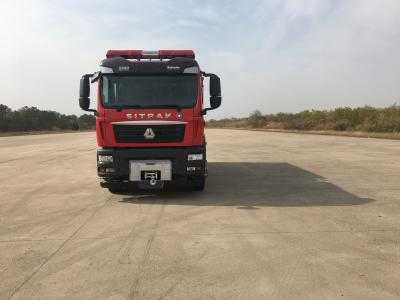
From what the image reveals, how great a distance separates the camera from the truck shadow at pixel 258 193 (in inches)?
298

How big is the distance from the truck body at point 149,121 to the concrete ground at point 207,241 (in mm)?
622

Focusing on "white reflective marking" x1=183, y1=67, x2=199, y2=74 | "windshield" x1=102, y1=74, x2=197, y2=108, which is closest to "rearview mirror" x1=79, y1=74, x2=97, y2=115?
"windshield" x1=102, y1=74, x2=197, y2=108

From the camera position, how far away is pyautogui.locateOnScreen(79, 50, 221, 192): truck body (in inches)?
302

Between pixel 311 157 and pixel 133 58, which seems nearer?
pixel 133 58

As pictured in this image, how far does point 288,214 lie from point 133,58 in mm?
4616

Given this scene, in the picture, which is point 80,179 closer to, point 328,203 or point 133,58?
point 133,58

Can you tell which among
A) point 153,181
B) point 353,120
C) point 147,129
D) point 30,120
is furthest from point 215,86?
point 30,120

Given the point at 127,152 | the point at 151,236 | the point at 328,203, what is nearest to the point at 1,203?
the point at 127,152

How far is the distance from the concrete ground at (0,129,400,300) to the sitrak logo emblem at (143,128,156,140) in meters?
1.30

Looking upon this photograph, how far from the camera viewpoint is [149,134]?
7.67 metres

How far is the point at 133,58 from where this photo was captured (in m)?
8.38

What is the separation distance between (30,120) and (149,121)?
6995 cm

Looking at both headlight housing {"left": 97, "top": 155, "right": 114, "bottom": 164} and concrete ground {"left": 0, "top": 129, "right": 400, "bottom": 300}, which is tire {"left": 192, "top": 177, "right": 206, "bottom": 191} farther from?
headlight housing {"left": 97, "top": 155, "right": 114, "bottom": 164}

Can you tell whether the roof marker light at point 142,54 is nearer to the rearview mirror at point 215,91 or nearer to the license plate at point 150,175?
the rearview mirror at point 215,91
